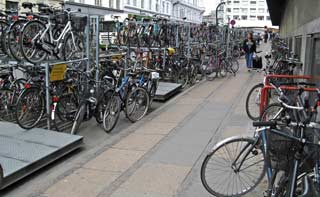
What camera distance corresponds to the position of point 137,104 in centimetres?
817

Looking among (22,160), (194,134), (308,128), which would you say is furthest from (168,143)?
(308,128)

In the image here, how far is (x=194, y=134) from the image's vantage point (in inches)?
267

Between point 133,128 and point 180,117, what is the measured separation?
1.21 metres

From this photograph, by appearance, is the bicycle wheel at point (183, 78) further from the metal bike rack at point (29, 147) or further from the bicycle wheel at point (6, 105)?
the metal bike rack at point (29, 147)

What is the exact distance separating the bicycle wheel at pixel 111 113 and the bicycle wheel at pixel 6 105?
1.80 m

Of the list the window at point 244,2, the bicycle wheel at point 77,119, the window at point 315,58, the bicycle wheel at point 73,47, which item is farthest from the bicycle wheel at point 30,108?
the window at point 244,2

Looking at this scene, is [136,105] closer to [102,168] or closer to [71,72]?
[71,72]

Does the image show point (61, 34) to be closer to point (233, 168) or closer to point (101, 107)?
point (101, 107)

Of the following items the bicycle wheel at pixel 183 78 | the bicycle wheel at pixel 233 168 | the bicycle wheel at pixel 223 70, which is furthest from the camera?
the bicycle wheel at pixel 223 70

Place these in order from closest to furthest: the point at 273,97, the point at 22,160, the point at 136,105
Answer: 1. the point at 22,160
2. the point at 273,97
3. the point at 136,105

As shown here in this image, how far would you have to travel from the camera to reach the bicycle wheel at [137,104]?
7867mm

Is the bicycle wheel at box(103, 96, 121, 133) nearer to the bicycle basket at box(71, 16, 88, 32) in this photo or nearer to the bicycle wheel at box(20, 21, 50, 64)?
the bicycle wheel at box(20, 21, 50, 64)

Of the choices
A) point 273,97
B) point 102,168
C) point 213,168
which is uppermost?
point 273,97

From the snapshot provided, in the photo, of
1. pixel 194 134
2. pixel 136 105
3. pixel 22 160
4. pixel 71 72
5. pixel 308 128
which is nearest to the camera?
pixel 308 128
